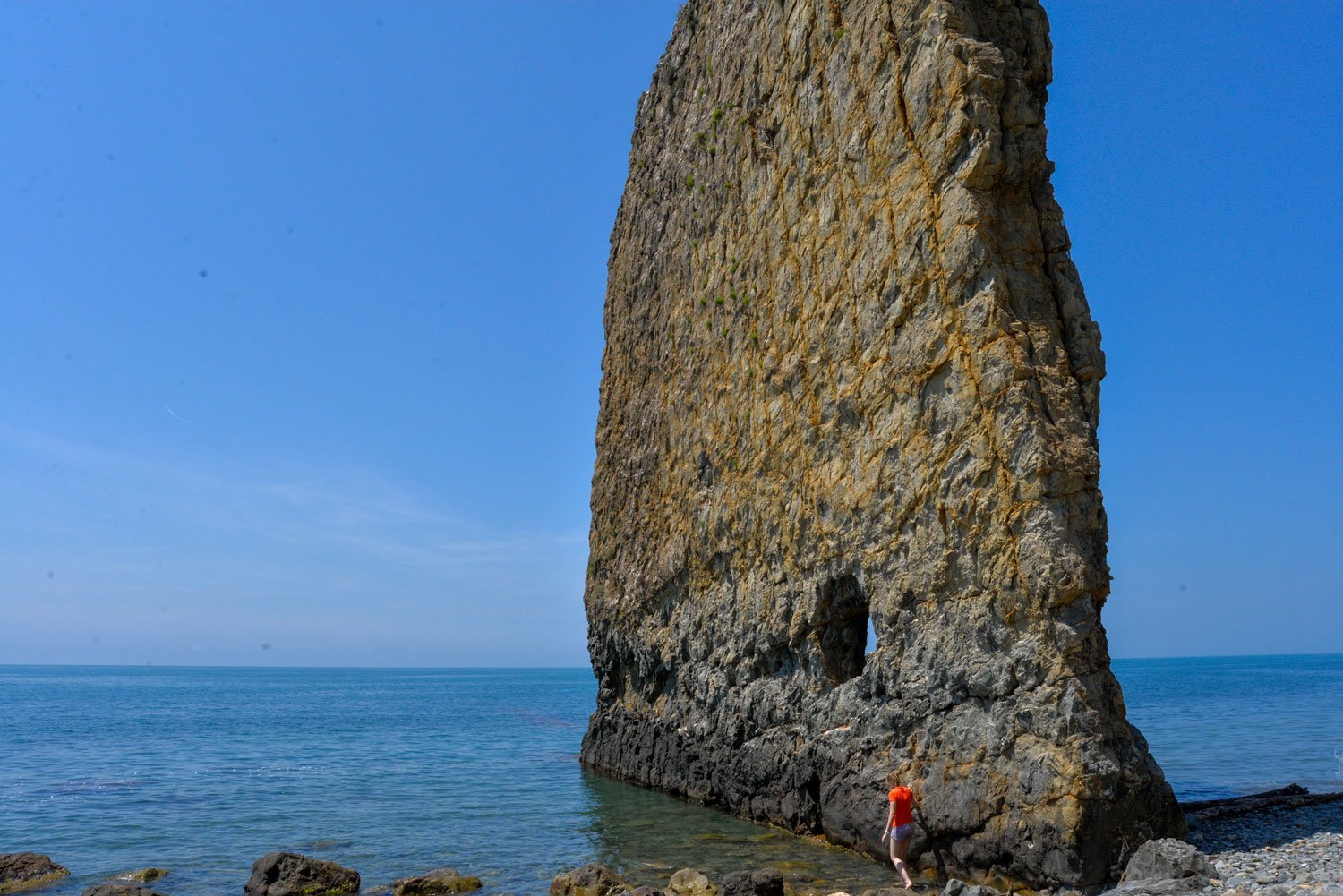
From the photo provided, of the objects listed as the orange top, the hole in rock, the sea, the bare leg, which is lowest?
the sea

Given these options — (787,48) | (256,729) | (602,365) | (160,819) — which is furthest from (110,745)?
(787,48)

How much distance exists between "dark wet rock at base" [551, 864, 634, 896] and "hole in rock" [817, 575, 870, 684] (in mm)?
5237

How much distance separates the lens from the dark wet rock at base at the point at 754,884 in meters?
12.6

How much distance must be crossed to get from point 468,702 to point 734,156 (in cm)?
6815

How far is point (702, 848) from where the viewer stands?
53.9 feet

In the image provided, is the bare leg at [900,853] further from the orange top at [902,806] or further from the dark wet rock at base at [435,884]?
the dark wet rock at base at [435,884]

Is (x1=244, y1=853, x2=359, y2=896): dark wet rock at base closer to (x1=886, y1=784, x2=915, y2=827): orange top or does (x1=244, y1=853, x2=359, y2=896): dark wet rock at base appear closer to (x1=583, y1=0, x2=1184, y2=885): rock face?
(x1=583, y1=0, x2=1184, y2=885): rock face

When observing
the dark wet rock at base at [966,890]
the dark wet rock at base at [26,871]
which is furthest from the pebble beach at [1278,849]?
the dark wet rock at base at [26,871]

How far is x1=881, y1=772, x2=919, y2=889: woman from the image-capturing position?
13.3 metres

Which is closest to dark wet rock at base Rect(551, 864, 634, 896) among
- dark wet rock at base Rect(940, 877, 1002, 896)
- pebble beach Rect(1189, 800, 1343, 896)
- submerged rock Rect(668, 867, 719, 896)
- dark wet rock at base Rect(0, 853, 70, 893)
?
submerged rock Rect(668, 867, 719, 896)

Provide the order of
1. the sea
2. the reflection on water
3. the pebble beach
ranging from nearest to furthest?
1. the pebble beach
2. the reflection on water
3. the sea

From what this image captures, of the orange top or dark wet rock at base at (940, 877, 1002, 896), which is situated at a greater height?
the orange top

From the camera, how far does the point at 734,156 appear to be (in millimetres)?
20609

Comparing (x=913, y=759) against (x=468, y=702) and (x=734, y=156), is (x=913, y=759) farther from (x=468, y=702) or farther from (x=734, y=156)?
(x=468, y=702)
